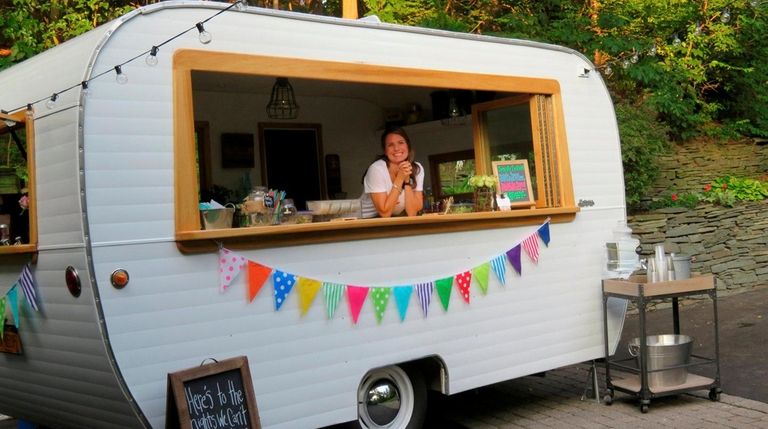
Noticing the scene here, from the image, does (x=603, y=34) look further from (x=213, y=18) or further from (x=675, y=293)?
(x=213, y=18)

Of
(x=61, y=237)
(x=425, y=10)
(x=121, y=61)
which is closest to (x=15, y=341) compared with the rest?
(x=61, y=237)

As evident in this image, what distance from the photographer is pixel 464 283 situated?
5.75 meters

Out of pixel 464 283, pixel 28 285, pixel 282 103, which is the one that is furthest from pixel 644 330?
pixel 28 285

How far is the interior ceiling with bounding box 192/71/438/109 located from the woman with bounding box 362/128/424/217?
1.81 feet

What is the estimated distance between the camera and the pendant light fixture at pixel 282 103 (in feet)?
23.8

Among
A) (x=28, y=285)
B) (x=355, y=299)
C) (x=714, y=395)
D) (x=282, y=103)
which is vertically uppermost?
(x=282, y=103)

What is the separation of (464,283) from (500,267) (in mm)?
376

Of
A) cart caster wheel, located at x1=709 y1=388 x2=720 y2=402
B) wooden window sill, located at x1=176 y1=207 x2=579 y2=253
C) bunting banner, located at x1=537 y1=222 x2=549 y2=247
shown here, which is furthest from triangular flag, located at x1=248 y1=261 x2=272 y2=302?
cart caster wheel, located at x1=709 y1=388 x2=720 y2=402

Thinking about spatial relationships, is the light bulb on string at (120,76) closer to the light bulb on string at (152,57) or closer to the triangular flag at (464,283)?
the light bulb on string at (152,57)

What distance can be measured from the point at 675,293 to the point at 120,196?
414 cm

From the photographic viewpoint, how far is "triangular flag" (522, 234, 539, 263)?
6.17 m

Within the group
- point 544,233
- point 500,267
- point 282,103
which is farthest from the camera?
point 282,103

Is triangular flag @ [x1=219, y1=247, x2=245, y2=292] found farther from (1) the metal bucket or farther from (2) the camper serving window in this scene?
(1) the metal bucket

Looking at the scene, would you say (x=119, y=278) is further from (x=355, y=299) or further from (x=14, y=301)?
(x=355, y=299)
